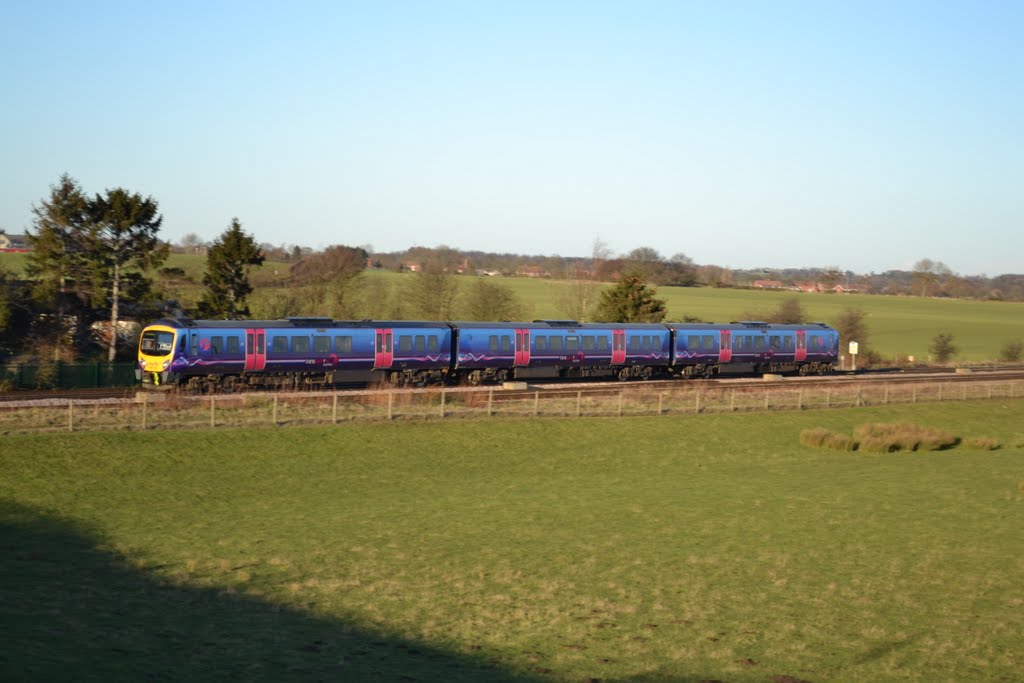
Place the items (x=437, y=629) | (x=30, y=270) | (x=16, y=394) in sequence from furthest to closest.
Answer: (x=30, y=270) < (x=16, y=394) < (x=437, y=629)

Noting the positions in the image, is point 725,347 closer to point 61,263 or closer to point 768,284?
point 61,263

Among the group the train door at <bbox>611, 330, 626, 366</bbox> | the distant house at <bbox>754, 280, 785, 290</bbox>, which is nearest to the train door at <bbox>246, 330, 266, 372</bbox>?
the train door at <bbox>611, 330, 626, 366</bbox>

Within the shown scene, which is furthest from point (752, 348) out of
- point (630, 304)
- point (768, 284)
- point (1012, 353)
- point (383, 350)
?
point (768, 284)

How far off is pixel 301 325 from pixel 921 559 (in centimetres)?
2720

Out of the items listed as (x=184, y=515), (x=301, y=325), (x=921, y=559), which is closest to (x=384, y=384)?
(x=301, y=325)

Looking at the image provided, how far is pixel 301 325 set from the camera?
41.5 meters

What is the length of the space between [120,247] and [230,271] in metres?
5.99

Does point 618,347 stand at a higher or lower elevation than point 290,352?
higher

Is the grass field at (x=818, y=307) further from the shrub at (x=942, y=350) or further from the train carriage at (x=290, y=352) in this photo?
the train carriage at (x=290, y=352)

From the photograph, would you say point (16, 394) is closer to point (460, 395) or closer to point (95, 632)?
point (460, 395)

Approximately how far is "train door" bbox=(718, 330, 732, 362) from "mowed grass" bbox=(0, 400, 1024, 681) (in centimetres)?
2106

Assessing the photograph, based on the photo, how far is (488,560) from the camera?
774 inches

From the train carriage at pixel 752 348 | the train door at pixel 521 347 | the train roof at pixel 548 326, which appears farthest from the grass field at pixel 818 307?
the train carriage at pixel 752 348

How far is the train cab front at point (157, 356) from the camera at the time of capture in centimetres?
3819
